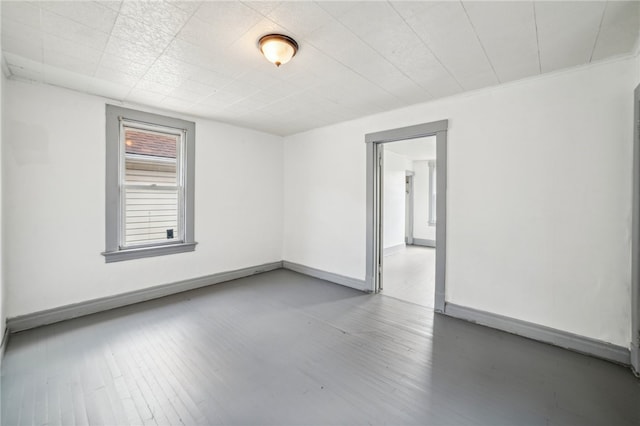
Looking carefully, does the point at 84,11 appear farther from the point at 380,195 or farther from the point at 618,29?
the point at 618,29

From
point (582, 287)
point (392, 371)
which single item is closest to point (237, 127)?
point (392, 371)

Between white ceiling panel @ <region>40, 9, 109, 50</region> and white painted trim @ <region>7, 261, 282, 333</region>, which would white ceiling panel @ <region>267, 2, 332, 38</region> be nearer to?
white ceiling panel @ <region>40, 9, 109, 50</region>

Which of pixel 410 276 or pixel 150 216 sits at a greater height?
pixel 150 216

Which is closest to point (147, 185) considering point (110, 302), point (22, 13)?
point (110, 302)

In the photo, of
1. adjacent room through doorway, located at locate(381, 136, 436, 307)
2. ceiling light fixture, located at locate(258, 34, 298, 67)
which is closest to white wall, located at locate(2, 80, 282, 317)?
ceiling light fixture, located at locate(258, 34, 298, 67)

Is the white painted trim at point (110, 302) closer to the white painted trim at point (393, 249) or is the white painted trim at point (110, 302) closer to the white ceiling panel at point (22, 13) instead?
the white ceiling panel at point (22, 13)

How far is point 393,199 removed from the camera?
279 inches

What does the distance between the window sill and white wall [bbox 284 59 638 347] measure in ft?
11.6

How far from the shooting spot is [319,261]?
4.77m

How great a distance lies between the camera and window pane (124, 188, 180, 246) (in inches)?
142

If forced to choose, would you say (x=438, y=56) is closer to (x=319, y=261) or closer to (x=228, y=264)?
(x=319, y=261)

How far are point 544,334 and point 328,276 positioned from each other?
2.84 metres

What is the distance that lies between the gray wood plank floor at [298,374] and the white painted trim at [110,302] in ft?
0.39

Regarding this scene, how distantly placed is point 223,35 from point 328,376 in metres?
2.74
